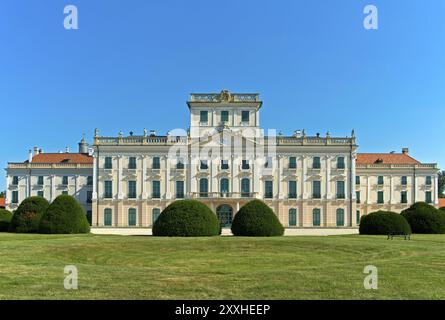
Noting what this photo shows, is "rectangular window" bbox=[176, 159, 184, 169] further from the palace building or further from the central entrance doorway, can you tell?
the central entrance doorway

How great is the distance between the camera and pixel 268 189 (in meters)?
56.2

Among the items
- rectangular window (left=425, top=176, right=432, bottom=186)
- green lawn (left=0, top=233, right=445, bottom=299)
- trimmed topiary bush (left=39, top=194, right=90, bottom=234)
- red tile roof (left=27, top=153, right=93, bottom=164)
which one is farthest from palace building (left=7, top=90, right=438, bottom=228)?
green lawn (left=0, top=233, right=445, bottom=299)

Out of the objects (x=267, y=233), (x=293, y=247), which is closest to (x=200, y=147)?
(x=267, y=233)

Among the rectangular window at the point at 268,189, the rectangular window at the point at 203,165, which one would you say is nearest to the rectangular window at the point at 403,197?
the rectangular window at the point at 268,189

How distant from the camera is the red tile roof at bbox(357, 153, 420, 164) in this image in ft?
209

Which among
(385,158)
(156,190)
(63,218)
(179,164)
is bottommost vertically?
(63,218)

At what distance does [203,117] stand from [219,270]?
137 feet

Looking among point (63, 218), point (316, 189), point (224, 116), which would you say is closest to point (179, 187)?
point (224, 116)

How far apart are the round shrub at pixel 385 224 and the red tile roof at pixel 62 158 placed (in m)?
39.0

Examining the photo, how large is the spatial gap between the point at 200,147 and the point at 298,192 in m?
11.9

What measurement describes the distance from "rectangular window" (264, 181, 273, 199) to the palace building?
4.3 inches

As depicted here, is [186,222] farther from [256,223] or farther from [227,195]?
[227,195]

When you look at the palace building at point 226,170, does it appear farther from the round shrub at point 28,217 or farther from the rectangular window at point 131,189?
the round shrub at point 28,217

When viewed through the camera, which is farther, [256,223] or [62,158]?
[62,158]
